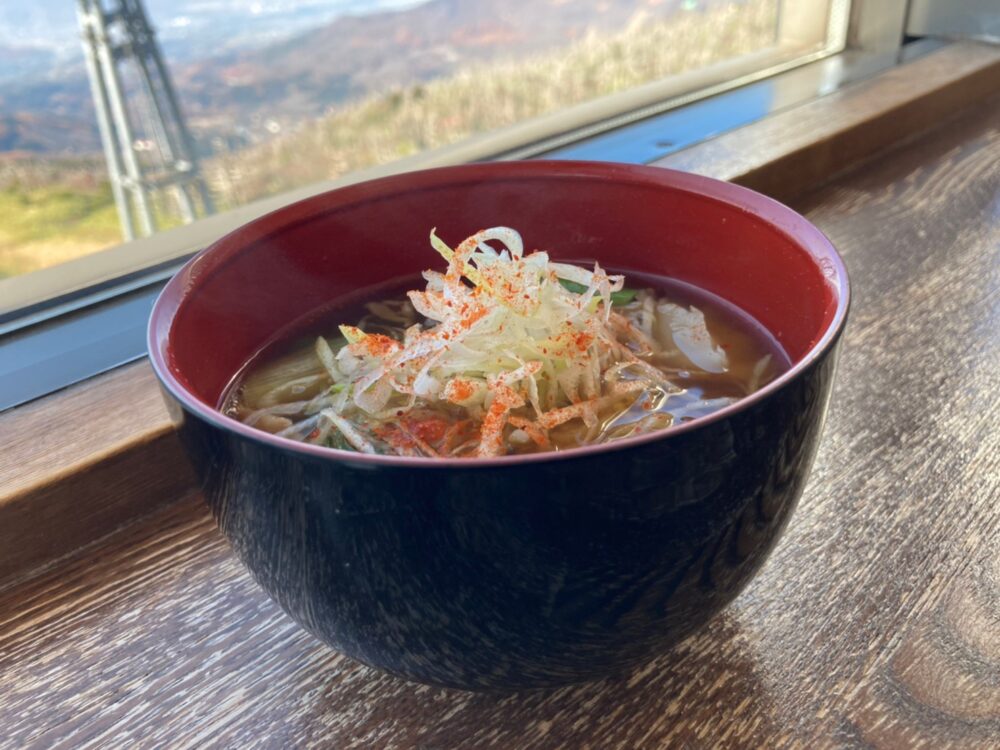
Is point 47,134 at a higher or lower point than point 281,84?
higher

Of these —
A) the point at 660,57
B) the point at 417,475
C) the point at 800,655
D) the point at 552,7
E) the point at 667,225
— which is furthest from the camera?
the point at 552,7

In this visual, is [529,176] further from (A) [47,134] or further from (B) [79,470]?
(A) [47,134]

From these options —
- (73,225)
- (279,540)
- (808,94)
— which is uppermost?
(279,540)

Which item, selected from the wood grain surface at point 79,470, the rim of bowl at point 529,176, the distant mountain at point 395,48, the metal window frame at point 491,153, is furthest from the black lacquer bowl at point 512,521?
the distant mountain at point 395,48

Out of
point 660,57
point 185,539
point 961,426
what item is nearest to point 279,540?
point 185,539

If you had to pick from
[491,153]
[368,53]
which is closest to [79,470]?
[491,153]

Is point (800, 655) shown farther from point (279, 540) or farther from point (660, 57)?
point (660, 57)

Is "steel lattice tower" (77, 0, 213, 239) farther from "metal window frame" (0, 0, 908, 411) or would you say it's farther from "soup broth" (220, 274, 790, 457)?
"soup broth" (220, 274, 790, 457)
